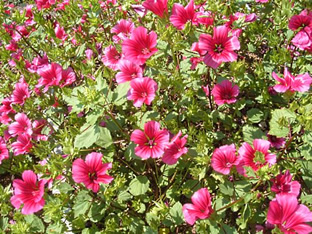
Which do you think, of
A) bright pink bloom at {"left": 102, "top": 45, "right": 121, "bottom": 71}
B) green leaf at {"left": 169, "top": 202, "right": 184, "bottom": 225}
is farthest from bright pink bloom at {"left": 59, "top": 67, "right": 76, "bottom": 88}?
green leaf at {"left": 169, "top": 202, "right": 184, "bottom": 225}

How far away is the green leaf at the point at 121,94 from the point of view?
1686mm

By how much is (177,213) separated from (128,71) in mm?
787

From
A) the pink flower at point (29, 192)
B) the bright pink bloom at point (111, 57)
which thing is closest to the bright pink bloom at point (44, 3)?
the bright pink bloom at point (111, 57)

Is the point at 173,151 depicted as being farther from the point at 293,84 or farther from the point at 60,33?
the point at 60,33

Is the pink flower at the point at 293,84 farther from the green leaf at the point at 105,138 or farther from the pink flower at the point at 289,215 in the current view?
the green leaf at the point at 105,138

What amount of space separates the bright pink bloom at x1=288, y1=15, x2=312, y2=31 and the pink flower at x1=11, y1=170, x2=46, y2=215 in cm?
157

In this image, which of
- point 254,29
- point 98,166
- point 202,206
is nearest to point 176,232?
point 202,206

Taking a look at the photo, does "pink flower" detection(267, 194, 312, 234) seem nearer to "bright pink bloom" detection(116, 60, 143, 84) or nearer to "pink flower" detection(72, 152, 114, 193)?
"pink flower" detection(72, 152, 114, 193)

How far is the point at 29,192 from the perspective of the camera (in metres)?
1.69

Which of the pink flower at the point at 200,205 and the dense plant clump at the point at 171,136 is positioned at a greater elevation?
the dense plant clump at the point at 171,136

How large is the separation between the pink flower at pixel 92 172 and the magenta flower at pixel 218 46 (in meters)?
0.70

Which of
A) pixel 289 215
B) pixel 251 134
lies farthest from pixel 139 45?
pixel 289 215

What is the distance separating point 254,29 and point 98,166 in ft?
4.38

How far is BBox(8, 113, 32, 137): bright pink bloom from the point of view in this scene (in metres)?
2.05
